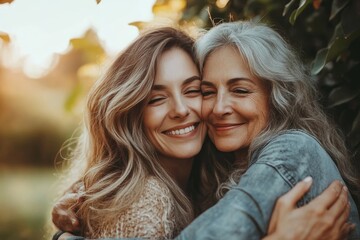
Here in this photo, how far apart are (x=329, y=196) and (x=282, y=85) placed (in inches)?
30.3

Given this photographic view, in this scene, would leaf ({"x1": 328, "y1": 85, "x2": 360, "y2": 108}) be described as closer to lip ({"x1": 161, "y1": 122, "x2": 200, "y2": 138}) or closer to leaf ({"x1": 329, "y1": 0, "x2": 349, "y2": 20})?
leaf ({"x1": 329, "y1": 0, "x2": 349, "y2": 20})

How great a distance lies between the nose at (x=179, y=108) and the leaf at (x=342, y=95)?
720 millimetres

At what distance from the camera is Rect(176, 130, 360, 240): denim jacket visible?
2039mm

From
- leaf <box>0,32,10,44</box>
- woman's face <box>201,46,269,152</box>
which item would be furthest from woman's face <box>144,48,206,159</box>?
leaf <box>0,32,10,44</box>

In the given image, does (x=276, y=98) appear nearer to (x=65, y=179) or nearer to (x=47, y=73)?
(x=65, y=179)

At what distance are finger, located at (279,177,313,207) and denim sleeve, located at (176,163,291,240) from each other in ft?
0.10

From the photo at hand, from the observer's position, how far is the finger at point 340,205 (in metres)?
2.17

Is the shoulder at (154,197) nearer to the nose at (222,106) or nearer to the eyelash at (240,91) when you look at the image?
the nose at (222,106)

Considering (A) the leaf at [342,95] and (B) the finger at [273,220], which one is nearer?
(B) the finger at [273,220]

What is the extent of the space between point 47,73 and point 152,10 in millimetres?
4382

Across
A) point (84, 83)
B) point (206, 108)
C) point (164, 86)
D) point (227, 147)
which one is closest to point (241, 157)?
point (227, 147)

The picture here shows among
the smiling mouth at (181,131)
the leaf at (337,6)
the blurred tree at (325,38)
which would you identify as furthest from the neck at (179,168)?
the leaf at (337,6)

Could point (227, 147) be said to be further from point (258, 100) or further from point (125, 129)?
point (125, 129)

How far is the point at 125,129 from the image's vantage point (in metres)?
2.96
